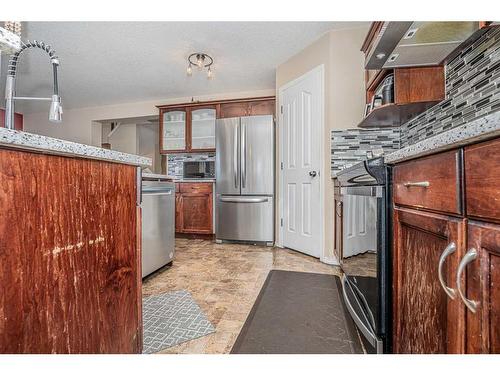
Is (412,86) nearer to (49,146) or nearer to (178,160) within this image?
(49,146)

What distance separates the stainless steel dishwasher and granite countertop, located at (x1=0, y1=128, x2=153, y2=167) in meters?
1.21

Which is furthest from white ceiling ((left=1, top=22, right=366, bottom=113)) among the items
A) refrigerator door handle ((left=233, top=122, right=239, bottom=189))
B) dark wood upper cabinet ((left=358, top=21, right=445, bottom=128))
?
dark wood upper cabinet ((left=358, top=21, right=445, bottom=128))

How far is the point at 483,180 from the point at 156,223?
82.0 inches

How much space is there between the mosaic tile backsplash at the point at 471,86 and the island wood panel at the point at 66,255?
1709mm

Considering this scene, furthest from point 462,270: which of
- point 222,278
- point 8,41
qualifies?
point 222,278

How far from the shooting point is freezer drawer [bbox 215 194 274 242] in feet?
10.9

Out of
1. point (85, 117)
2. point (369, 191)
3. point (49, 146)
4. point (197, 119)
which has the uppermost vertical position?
point (85, 117)

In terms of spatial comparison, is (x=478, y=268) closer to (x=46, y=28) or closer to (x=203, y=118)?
(x=46, y=28)

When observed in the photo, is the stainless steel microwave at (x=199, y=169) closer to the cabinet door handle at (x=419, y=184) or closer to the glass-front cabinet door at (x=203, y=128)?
the glass-front cabinet door at (x=203, y=128)

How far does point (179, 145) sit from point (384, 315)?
3884 millimetres

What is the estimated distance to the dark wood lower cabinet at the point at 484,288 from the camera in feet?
1.63

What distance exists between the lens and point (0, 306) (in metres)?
0.51

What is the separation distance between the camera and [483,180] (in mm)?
516
